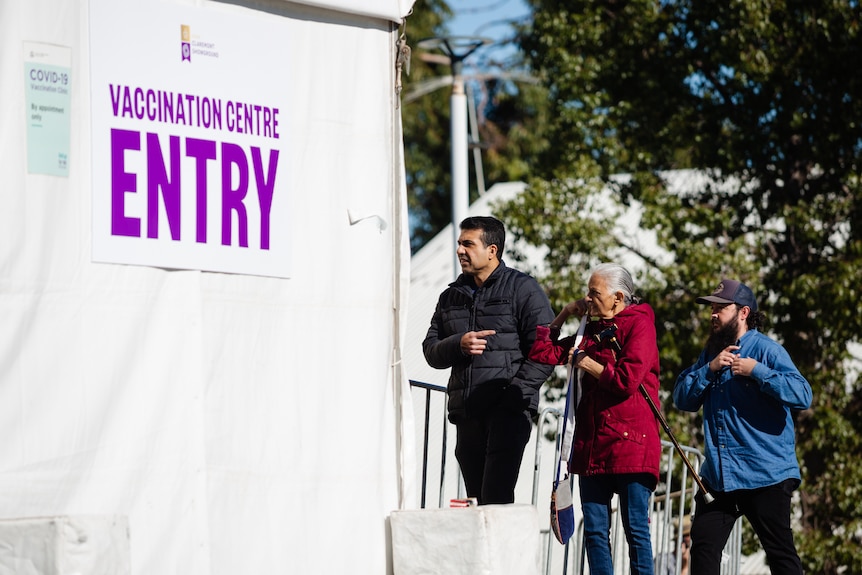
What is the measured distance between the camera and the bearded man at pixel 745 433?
5.56 meters

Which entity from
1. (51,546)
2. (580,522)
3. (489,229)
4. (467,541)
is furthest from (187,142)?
(580,522)

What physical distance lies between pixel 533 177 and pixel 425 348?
712 centimetres

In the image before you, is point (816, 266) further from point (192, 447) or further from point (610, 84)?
point (192, 447)

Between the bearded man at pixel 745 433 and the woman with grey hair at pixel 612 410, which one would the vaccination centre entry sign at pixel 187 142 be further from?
the bearded man at pixel 745 433

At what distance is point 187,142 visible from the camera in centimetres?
431

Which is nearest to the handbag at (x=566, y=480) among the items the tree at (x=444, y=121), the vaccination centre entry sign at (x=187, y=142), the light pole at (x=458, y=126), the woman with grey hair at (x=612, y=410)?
the woman with grey hair at (x=612, y=410)

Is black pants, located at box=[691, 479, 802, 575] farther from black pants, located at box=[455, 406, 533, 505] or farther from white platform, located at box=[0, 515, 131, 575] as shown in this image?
white platform, located at box=[0, 515, 131, 575]

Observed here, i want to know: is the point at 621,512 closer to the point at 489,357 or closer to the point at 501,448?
the point at 501,448

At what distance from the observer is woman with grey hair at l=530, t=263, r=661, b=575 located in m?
5.33

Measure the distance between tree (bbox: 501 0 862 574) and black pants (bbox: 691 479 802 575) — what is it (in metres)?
5.67

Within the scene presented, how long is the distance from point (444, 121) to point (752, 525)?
28.3m

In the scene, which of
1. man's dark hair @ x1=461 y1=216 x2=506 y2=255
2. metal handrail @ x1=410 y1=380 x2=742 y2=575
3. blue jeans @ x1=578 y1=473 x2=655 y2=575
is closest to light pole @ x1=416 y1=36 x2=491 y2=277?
metal handrail @ x1=410 y1=380 x2=742 y2=575

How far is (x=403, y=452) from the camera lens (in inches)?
191

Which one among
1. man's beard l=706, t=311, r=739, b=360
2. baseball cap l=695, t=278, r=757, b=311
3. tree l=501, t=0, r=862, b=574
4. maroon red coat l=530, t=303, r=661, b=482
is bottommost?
maroon red coat l=530, t=303, r=661, b=482
